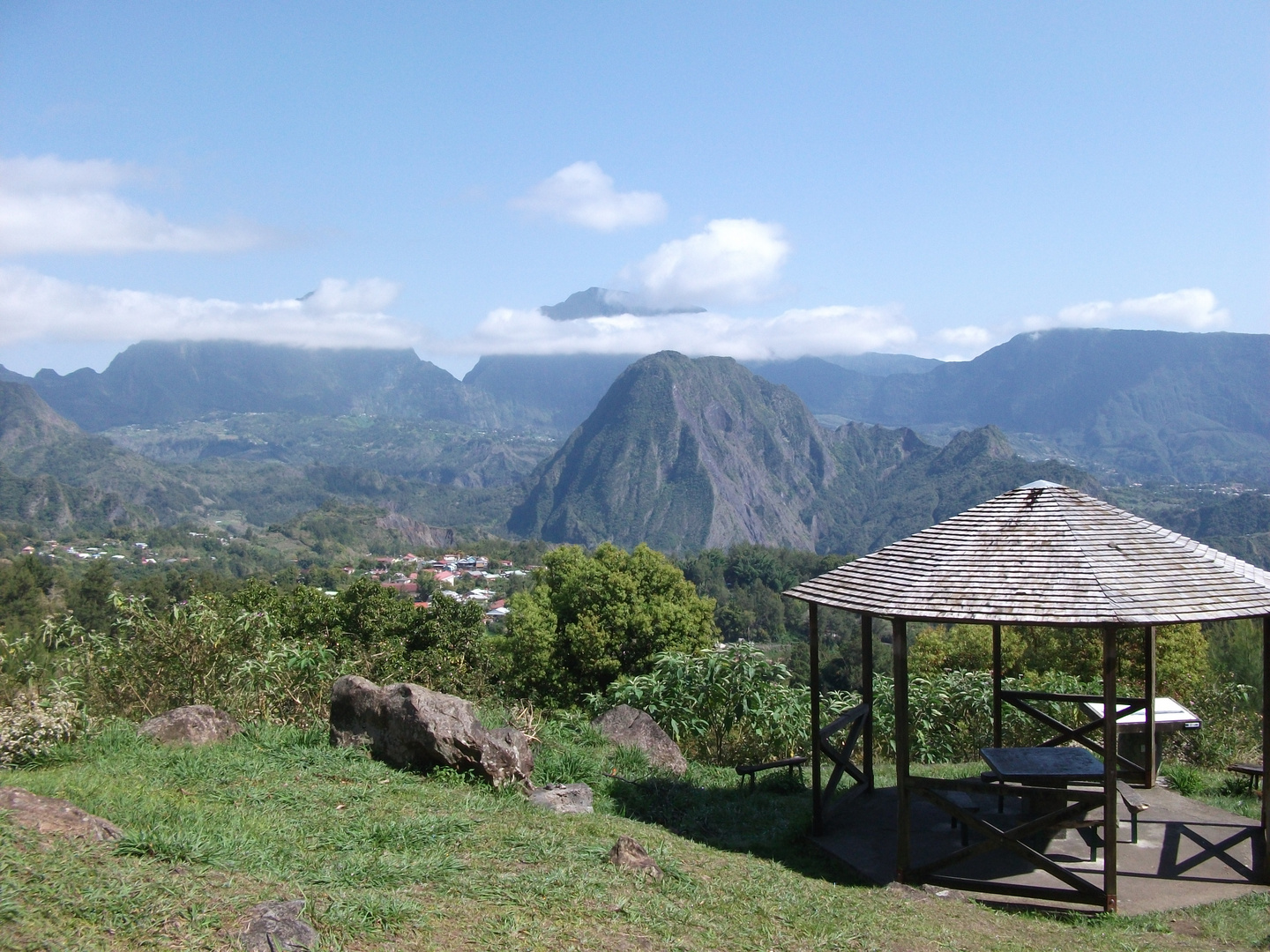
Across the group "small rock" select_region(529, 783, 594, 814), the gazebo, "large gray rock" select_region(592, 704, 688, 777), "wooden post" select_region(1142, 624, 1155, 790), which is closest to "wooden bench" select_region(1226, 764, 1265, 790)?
"wooden post" select_region(1142, 624, 1155, 790)

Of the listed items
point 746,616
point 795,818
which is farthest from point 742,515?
point 795,818

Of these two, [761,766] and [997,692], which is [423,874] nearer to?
[761,766]

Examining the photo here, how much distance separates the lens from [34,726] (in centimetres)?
739

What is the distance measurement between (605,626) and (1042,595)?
1564 centimetres

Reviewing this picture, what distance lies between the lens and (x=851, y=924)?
18.7 ft

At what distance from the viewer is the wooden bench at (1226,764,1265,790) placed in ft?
28.8

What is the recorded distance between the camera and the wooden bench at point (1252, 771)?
8.77m

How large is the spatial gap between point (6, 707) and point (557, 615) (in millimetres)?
16361

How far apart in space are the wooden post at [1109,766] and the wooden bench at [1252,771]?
10.5 feet

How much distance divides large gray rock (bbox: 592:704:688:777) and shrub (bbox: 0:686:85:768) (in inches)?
207

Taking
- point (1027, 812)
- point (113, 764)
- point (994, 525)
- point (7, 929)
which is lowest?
point (1027, 812)

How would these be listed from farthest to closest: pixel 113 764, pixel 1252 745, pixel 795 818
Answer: pixel 1252 745 < pixel 795 818 < pixel 113 764

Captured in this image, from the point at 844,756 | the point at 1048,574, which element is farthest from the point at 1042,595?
the point at 844,756

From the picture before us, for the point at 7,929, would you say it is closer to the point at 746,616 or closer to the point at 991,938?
the point at 991,938
